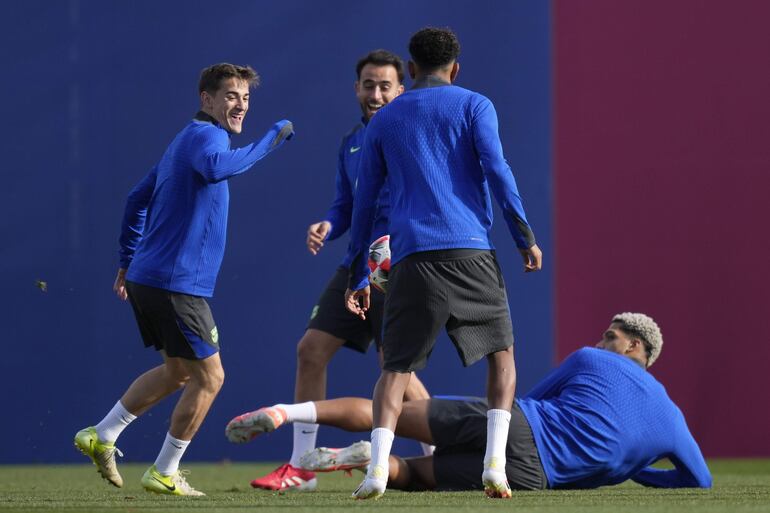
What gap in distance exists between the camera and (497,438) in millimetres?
4383

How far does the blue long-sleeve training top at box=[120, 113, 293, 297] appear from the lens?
5.12 m

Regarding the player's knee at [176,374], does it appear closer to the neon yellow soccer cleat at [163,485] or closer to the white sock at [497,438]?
the neon yellow soccer cleat at [163,485]

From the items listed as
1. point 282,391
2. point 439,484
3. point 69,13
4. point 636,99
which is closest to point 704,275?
point 636,99

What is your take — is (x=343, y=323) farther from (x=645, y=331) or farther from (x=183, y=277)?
(x=645, y=331)

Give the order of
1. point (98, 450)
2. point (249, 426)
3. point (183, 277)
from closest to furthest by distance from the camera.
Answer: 1. point (249, 426)
2. point (183, 277)
3. point (98, 450)

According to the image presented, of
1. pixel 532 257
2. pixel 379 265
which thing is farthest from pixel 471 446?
pixel 532 257

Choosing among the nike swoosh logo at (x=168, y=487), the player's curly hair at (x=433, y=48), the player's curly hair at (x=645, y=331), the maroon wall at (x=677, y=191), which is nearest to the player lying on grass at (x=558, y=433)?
the player's curly hair at (x=645, y=331)

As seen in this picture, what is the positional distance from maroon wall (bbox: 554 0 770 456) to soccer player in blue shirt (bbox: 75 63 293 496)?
3155mm

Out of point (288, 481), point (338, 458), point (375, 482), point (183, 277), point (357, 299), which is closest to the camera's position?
point (375, 482)

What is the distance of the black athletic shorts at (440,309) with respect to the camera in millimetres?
4359

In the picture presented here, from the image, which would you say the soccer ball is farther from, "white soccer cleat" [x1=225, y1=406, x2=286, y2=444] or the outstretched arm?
"white soccer cleat" [x1=225, y1=406, x2=286, y2=444]

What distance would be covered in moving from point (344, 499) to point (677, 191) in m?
4.03

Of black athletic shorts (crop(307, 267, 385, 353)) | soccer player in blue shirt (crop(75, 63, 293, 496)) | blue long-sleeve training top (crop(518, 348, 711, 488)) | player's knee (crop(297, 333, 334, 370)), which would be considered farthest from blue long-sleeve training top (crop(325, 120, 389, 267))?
blue long-sleeve training top (crop(518, 348, 711, 488))

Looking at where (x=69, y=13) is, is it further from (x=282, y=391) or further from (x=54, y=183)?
(x=282, y=391)
